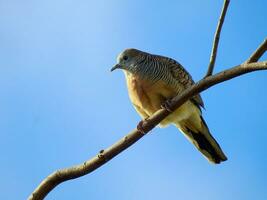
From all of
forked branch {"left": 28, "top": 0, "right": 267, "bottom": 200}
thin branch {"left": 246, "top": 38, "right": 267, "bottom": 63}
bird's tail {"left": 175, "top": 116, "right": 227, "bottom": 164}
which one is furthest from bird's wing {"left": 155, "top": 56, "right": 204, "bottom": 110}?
thin branch {"left": 246, "top": 38, "right": 267, "bottom": 63}

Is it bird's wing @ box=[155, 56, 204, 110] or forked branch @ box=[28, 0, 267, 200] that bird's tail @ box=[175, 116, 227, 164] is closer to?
bird's wing @ box=[155, 56, 204, 110]

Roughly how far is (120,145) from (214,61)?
110cm

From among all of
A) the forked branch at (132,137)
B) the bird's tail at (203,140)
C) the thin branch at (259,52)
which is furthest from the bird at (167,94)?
the thin branch at (259,52)

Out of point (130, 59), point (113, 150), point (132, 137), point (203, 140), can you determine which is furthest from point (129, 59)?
point (113, 150)

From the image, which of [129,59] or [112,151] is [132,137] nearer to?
[112,151]

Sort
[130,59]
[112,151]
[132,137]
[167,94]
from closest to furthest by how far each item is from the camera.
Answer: [112,151] < [132,137] < [167,94] < [130,59]

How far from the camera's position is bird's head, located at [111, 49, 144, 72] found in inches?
296

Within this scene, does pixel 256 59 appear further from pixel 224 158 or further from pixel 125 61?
pixel 125 61

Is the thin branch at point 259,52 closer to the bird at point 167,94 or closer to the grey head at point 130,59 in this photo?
the bird at point 167,94

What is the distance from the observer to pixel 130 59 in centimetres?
773

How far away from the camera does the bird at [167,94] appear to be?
22.7ft

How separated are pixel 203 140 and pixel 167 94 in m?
0.83

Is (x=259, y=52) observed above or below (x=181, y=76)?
below

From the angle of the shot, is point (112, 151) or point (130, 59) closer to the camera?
point (112, 151)
